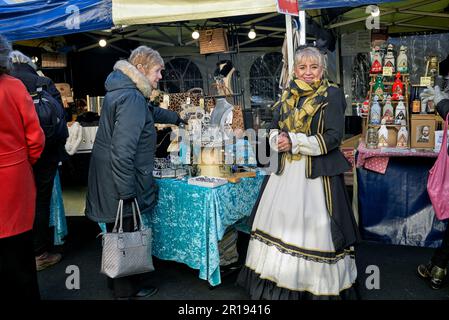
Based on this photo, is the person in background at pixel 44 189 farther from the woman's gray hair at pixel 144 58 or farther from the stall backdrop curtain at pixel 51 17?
the woman's gray hair at pixel 144 58

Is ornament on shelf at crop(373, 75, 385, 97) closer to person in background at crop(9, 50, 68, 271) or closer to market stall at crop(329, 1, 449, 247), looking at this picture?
market stall at crop(329, 1, 449, 247)

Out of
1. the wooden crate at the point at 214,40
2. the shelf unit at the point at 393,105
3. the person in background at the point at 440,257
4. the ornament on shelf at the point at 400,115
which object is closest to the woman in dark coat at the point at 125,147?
the wooden crate at the point at 214,40

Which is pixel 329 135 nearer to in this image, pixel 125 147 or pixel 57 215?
pixel 125 147

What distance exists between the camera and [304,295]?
2.38 m

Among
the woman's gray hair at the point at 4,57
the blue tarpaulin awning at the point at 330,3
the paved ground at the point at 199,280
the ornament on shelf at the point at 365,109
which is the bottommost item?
the paved ground at the point at 199,280

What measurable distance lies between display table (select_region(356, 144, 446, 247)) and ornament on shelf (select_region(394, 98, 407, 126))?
306mm

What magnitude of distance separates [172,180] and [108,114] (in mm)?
669

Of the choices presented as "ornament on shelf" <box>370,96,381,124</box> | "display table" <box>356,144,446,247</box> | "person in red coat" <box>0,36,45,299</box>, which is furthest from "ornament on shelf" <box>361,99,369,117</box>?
"person in red coat" <box>0,36,45,299</box>

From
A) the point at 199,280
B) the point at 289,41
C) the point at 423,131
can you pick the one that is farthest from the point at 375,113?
the point at 199,280

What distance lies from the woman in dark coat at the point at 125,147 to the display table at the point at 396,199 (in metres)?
1.93

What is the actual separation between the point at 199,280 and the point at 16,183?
1.49 metres

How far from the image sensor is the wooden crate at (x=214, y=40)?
13.1ft

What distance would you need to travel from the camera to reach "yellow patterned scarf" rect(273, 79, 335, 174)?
2.36m

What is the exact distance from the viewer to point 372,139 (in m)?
3.60
